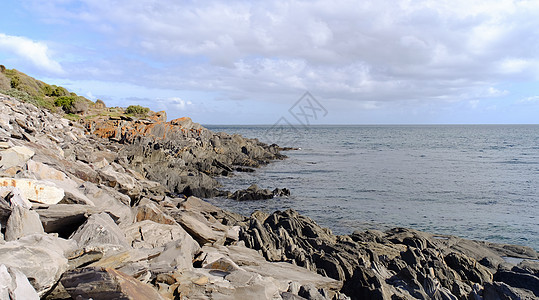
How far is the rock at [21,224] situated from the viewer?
6.21 meters

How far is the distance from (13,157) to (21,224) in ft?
16.9

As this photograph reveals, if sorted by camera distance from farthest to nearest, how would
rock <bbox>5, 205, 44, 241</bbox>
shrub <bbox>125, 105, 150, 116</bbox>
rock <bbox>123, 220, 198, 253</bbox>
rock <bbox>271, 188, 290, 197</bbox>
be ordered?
1. shrub <bbox>125, 105, 150, 116</bbox>
2. rock <bbox>271, 188, 290, 197</bbox>
3. rock <bbox>123, 220, 198, 253</bbox>
4. rock <bbox>5, 205, 44, 241</bbox>

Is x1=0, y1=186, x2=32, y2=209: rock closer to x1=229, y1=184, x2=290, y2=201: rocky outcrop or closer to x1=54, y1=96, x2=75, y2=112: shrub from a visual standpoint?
x1=229, y1=184, x2=290, y2=201: rocky outcrop

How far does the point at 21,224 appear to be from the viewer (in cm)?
640

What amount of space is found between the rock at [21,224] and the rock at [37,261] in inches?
30.4

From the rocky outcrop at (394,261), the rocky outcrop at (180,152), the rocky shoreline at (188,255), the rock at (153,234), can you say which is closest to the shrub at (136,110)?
the rocky outcrop at (180,152)

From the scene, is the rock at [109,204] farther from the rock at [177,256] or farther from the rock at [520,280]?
the rock at [520,280]

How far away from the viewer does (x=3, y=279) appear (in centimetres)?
423

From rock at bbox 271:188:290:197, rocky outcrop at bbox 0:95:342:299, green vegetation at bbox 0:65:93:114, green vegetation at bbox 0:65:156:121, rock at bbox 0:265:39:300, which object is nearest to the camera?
rock at bbox 0:265:39:300

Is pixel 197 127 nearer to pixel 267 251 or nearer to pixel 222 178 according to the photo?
pixel 222 178

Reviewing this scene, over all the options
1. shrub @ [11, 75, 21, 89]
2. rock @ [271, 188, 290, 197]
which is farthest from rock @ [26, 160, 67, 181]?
shrub @ [11, 75, 21, 89]

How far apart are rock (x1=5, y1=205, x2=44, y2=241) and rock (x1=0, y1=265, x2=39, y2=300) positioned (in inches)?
75.9

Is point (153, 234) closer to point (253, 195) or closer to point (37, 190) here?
point (37, 190)

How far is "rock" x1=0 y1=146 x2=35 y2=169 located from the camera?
33.1 feet
